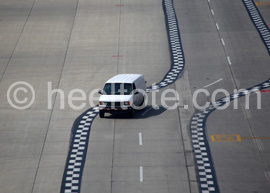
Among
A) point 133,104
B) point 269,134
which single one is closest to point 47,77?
point 133,104

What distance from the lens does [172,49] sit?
3378 centimetres

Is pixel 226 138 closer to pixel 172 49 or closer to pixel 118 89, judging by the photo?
pixel 118 89

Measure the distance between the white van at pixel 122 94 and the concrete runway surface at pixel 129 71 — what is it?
2.10 ft

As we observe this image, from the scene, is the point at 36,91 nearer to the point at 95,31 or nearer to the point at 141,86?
the point at 141,86

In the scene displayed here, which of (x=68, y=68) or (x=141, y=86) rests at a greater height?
(x=141, y=86)

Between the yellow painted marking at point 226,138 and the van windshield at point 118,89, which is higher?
the van windshield at point 118,89

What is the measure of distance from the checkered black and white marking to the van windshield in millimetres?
1351

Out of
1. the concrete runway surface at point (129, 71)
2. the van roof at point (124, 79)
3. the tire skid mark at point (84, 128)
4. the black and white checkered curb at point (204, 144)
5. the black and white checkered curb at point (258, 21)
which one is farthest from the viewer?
the black and white checkered curb at point (258, 21)

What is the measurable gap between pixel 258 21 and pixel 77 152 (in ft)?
69.3

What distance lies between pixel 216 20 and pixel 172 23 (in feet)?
10.7

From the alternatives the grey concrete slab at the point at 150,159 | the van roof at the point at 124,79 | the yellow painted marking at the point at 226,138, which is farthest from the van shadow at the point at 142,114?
the grey concrete slab at the point at 150,159

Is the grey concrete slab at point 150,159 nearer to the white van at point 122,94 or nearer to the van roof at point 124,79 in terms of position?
the white van at point 122,94

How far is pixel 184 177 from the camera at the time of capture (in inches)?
771

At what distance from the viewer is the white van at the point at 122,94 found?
2442 centimetres
